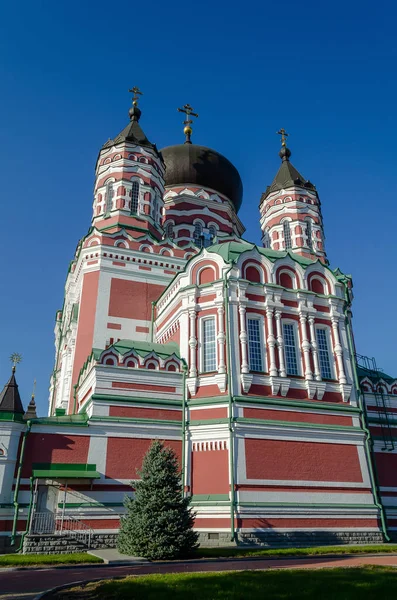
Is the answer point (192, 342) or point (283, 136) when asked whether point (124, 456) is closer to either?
point (192, 342)

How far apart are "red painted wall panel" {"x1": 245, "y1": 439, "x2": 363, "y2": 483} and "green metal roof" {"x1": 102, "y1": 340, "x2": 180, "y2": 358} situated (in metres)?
4.57

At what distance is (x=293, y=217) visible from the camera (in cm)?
2938

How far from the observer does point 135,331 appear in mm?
22375

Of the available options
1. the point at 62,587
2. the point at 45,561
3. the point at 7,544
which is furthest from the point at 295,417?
the point at 62,587

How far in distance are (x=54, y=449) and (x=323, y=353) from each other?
33.4 ft

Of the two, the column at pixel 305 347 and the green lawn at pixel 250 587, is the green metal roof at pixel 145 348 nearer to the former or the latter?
the column at pixel 305 347

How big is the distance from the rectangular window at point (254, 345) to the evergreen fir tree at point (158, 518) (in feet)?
19.9

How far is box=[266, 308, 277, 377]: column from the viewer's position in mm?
17752

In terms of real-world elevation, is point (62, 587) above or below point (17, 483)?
below

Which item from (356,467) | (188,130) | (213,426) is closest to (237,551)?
(213,426)

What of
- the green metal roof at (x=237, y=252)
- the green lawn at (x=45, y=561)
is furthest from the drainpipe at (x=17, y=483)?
the green metal roof at (x=237, y=252)

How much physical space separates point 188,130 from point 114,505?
26932mm

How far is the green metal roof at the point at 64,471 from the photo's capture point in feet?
48.4

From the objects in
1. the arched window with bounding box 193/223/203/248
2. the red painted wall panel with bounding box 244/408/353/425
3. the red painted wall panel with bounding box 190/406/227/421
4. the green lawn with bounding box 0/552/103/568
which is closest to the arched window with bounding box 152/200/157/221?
the arched window with bounding box 193/223/203/248
